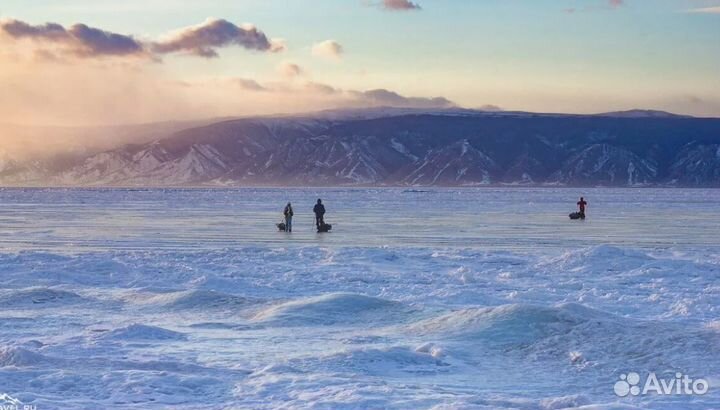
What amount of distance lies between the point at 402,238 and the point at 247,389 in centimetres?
2400

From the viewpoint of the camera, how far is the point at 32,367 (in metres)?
10.5

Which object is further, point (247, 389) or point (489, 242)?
point (489, 242)

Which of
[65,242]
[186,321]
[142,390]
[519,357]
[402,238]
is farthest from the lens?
[402,238]

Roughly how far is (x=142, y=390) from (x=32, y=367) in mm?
1741

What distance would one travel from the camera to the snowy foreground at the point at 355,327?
9.74 metres

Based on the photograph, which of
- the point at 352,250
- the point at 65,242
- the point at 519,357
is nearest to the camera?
the point at 519,357

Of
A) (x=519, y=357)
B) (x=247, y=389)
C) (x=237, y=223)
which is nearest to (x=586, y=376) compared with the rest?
(x=519, y=357)

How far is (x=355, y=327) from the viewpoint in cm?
1413

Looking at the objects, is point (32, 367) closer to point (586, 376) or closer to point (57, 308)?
point (57, 308)

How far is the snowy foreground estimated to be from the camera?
384 inches

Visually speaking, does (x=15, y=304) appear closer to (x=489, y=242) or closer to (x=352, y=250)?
(x=352, y=250)

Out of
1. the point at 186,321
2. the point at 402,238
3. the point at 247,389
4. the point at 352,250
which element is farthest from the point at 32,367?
the point at 402,238

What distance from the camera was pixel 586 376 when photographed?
10859mm

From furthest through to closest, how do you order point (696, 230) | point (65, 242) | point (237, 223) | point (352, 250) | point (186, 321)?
point (237, 223), point (696, 230), point (65, 242), point (352, 250), point (186, 321)
